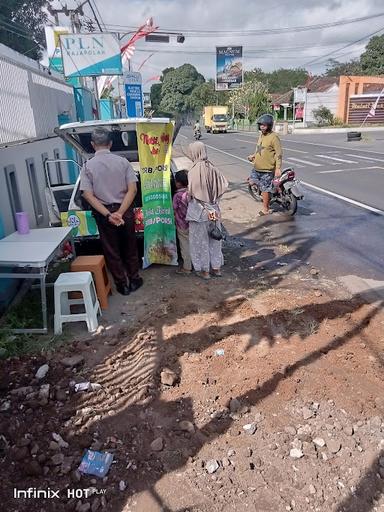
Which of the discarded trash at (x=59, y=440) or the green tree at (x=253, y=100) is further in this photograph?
the green tree at (x=253, y=100)

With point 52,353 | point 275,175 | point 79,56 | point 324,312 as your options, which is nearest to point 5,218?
point 52,353

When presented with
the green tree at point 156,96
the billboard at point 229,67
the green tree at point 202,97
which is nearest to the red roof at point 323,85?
the billboard at point 229,67

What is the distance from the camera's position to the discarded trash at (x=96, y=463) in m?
2.71

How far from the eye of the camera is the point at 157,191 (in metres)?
5.87

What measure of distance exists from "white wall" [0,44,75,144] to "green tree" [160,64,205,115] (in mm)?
83752

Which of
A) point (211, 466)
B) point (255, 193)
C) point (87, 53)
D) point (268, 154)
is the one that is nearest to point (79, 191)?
point (211, 466)

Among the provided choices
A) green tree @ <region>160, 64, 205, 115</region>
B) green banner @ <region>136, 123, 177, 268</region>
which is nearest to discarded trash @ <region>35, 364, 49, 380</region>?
green banner @ <region>136, 123, 177, 268</region>

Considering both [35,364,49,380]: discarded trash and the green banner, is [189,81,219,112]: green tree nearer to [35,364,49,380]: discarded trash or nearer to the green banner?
the green banner

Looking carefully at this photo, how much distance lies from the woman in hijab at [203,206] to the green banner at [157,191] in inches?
15.7

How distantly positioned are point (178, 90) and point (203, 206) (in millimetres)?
94766

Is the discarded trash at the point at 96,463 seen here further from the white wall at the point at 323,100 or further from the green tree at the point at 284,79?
the green tree at the point at 284,79

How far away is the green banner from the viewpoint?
5.73 meters

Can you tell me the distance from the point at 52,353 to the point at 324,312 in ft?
8.90

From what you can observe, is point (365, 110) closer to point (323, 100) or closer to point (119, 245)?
point (323, 100)
